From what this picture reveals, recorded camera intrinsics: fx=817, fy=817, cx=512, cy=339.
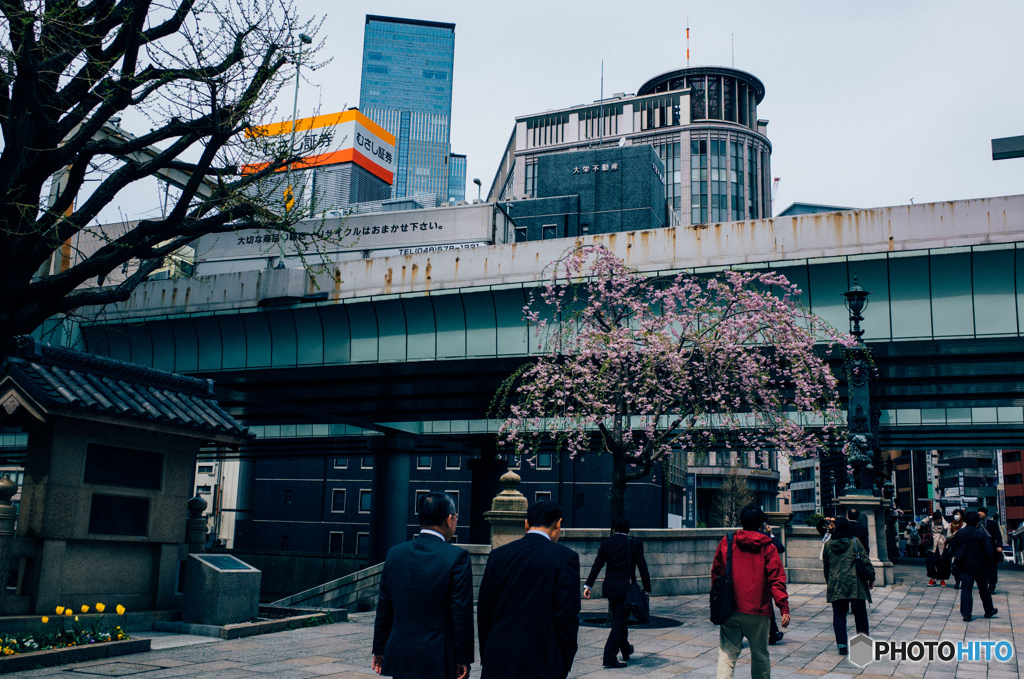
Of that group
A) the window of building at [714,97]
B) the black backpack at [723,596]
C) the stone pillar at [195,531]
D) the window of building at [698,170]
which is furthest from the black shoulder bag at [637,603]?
the window of building at [714,97]

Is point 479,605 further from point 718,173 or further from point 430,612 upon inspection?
point 718,173

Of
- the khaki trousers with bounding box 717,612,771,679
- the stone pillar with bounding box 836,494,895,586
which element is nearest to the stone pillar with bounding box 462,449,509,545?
the stone pillar with bounding box 836,494,895,586

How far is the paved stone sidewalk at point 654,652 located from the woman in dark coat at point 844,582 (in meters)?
0.47

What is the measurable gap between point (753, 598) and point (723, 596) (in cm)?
25

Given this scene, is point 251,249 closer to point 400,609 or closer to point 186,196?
point 186,196

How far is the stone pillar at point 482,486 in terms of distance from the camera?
37594 mm

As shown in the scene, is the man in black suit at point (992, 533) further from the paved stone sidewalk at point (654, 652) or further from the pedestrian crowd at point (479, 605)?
the pedestrian crowd at point (479, 605)

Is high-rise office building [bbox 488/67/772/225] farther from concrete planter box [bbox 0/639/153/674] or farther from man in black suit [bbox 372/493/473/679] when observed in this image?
man in black suit [bbox 372/493/473/679]

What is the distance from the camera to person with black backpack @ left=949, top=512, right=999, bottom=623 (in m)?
13.4

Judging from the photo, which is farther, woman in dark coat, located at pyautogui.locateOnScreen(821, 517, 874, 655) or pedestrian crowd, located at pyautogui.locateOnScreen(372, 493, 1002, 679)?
woman in dark coat, located at pyautogui.locateOnScreen(821, 517, 874, 655)

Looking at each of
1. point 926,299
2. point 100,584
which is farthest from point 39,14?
point 926,299

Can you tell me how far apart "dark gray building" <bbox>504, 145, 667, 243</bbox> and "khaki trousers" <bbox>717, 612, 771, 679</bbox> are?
5769 cm

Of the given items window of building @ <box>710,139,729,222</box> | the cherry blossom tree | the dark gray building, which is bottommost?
the cherry blossom tree

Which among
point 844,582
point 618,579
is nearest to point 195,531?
point 618,579
